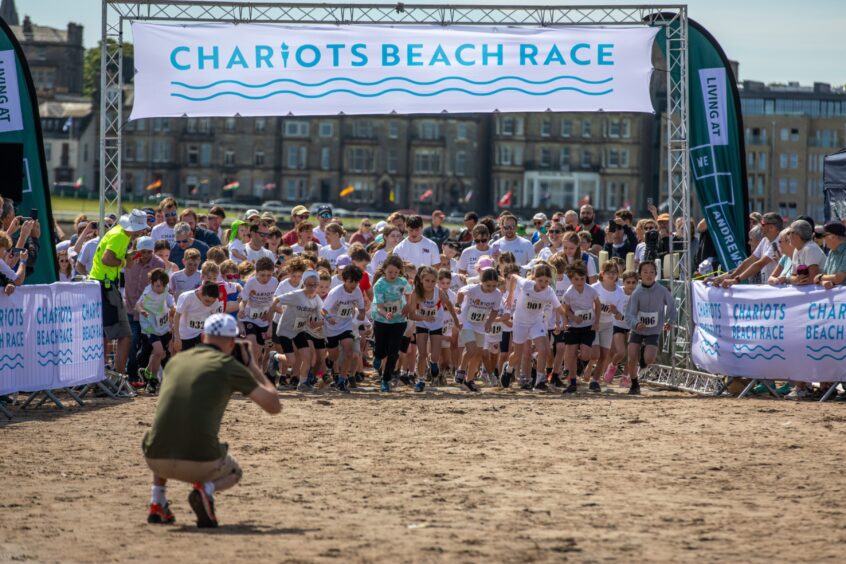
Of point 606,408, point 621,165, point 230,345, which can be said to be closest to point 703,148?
point 606,408

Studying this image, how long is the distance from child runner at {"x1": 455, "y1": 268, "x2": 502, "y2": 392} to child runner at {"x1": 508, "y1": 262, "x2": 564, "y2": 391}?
25 cm

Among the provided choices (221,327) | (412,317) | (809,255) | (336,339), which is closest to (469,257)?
(412,317)

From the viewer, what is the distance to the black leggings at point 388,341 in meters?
18.2

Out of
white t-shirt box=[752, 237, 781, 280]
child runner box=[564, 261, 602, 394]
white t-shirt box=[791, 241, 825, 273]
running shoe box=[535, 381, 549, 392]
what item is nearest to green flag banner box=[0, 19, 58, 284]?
running shoe box=[535, 381, 549, 392]

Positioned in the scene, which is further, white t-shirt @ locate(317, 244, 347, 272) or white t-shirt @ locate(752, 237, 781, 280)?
white t-shirt @ locate(317, 244, 347, 272)

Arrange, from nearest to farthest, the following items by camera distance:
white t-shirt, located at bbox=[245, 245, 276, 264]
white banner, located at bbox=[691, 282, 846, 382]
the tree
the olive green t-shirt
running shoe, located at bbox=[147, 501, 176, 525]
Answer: the olive green t-shirt < running shoe, located at bbox=[147, 501, 176, 525] < white banner, located at bbox=[691, 282, 846, 382] < white t-shirt, located at bbox=[245, 245, 276, 264] < the tree

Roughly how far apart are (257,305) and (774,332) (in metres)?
6.58

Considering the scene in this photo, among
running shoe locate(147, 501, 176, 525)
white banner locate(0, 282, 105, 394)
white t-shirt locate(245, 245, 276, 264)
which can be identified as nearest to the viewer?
running shoe locate(147, 501, 176, 525)

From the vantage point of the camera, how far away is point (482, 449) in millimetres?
13047

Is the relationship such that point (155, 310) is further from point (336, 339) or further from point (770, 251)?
point (770, 251)

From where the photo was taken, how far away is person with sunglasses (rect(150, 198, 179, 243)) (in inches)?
816

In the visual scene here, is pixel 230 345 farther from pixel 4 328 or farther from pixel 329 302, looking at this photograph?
pixel 329 302

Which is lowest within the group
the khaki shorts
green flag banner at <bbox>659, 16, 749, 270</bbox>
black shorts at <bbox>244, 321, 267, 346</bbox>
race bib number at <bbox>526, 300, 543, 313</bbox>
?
the khaki shorts

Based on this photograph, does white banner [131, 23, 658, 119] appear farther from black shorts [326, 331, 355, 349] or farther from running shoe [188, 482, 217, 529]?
running shoe [188, 482, 217, 529]
